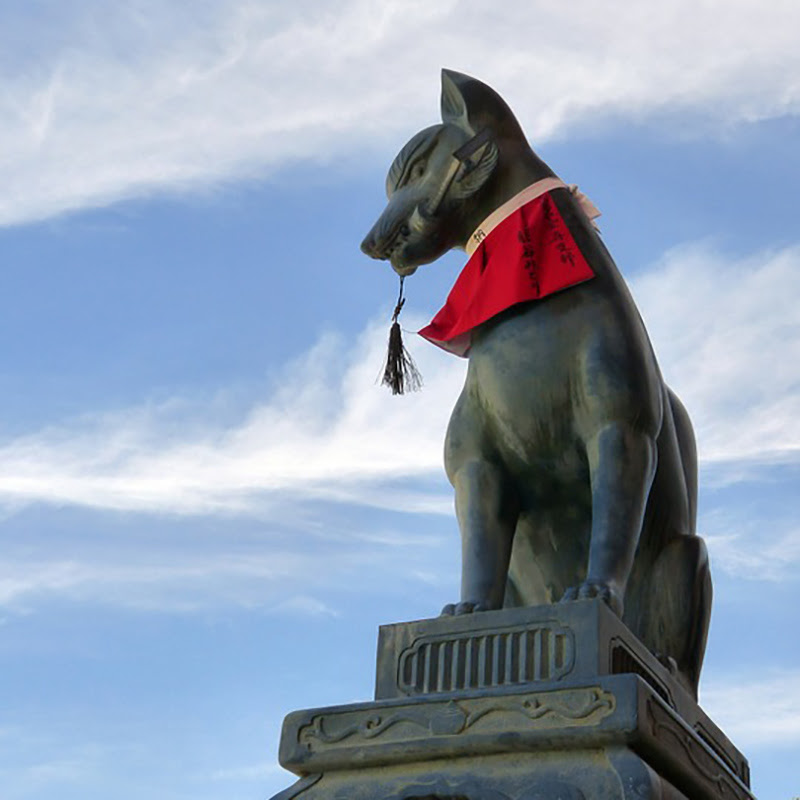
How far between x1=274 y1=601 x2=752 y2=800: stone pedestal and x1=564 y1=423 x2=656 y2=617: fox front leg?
0.27 meters

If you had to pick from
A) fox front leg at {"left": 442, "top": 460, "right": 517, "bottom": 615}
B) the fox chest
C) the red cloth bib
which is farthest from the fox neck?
fox front leg at {"left": 442, "top": 460, "right": 517, "bottom": 615}

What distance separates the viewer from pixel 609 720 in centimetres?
305

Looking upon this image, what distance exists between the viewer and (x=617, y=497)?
380 centimetres

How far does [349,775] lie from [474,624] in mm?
537

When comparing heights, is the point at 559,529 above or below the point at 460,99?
below

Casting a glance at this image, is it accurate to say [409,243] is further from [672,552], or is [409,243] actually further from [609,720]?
[609,720]

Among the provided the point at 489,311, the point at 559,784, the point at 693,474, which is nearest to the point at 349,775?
the point at 559,784

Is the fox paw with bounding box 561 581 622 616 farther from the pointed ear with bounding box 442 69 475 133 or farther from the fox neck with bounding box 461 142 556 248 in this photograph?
the pointed ear with bounding box 442 69 475 133

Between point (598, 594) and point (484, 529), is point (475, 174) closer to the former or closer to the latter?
point (484, 529)

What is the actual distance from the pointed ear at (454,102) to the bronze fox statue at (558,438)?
2 centimetres

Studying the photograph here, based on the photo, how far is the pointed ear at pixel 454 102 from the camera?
4.60 m

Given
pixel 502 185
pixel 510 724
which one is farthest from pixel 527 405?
pixel 510 724

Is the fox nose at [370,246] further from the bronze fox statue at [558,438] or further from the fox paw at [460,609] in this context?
the fox paw at [460,609]

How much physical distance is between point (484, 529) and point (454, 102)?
1.65 m
